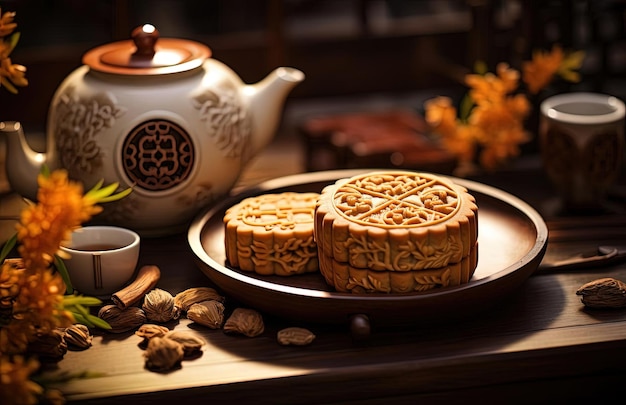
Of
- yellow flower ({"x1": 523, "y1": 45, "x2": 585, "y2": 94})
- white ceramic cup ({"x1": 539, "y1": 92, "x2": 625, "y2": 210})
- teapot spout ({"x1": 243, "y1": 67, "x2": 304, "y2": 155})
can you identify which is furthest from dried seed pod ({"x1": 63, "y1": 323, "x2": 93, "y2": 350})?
yellow flower ({"x1": 523, "y1": 45, "x2": 585, "y2": 94})

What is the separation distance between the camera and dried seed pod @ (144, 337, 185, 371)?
1133 mm

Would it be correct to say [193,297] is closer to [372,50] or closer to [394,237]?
[394,237]

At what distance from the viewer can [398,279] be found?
1184mm

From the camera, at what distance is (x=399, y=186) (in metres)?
1.30

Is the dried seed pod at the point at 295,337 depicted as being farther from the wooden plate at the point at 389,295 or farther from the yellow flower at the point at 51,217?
the yellow flower at the point at 51,217

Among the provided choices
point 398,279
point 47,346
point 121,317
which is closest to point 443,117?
→ point 398,279

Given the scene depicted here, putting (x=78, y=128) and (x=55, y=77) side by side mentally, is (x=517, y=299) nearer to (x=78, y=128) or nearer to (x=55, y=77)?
(x=78, y=128)

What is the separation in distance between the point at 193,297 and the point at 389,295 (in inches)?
11.3

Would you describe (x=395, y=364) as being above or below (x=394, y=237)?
below

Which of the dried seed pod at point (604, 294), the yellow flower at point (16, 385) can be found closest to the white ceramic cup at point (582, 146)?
the dried seed pod at point (604, 294)

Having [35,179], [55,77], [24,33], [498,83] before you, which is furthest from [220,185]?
[24,33]

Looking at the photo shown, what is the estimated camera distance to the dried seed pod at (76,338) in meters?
1.19

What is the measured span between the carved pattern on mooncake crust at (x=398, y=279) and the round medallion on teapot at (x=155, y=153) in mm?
360

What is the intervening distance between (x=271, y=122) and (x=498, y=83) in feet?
1.55
